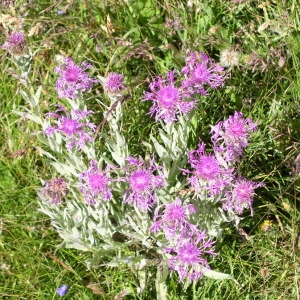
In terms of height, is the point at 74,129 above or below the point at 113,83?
below

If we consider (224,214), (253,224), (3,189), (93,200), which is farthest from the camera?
(3,189)

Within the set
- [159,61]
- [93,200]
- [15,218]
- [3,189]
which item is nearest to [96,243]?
[93,200]

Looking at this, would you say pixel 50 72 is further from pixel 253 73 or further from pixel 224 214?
pixel 224 214

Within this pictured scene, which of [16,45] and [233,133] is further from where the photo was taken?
[16,45]

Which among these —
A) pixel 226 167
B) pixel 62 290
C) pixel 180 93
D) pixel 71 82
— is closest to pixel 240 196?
pixel 226 167

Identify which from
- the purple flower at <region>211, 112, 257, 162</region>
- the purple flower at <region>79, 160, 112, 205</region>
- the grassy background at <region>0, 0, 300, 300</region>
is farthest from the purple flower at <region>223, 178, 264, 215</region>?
the purple flower at <region>79, 160, 112, 205</region>

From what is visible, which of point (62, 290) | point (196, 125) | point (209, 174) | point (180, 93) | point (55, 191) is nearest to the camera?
point (209, 174)

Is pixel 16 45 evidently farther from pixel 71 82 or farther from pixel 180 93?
pixel 180 93
